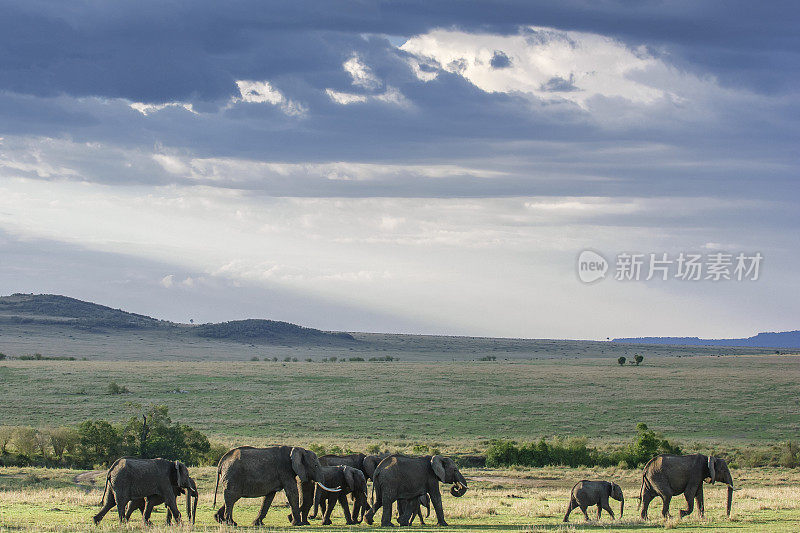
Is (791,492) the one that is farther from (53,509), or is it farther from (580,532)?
(53,509)

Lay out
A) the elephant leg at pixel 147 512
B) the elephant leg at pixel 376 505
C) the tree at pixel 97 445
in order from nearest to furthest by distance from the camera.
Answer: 1. the elephant leg at pixel 147 512
2. the elephant leg at pixel 376 505
3. the tree at pixel 97 445

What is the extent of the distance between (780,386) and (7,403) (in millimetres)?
68616

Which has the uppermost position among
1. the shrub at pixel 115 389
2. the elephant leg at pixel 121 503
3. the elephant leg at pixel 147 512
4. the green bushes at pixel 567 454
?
the elephant leg at pixel 121 503

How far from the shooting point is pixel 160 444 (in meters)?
38.3

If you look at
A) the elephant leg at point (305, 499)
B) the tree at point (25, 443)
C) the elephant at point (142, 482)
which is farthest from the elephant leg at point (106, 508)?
the tree at point (25, 443)

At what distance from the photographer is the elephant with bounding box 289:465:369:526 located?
2064cm

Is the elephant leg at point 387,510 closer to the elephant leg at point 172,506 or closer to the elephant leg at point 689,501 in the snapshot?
the elephant leg at point 172,506

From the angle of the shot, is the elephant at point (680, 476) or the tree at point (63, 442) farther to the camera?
the tree at point (63, 442)

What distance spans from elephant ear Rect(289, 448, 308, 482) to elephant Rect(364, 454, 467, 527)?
162 centimetres

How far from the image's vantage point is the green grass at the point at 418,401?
5828 cm

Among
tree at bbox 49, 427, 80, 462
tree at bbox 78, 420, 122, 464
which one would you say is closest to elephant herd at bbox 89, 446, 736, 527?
tree at bbox 78, 420, 122, 464

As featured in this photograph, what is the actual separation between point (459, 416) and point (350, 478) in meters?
46.0

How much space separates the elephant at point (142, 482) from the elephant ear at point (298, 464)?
7.71 ft

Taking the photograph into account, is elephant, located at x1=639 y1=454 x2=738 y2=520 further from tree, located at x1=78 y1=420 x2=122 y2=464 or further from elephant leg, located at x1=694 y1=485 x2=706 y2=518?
tree, located at x1=78 y1=420 x2=122 y2=464
